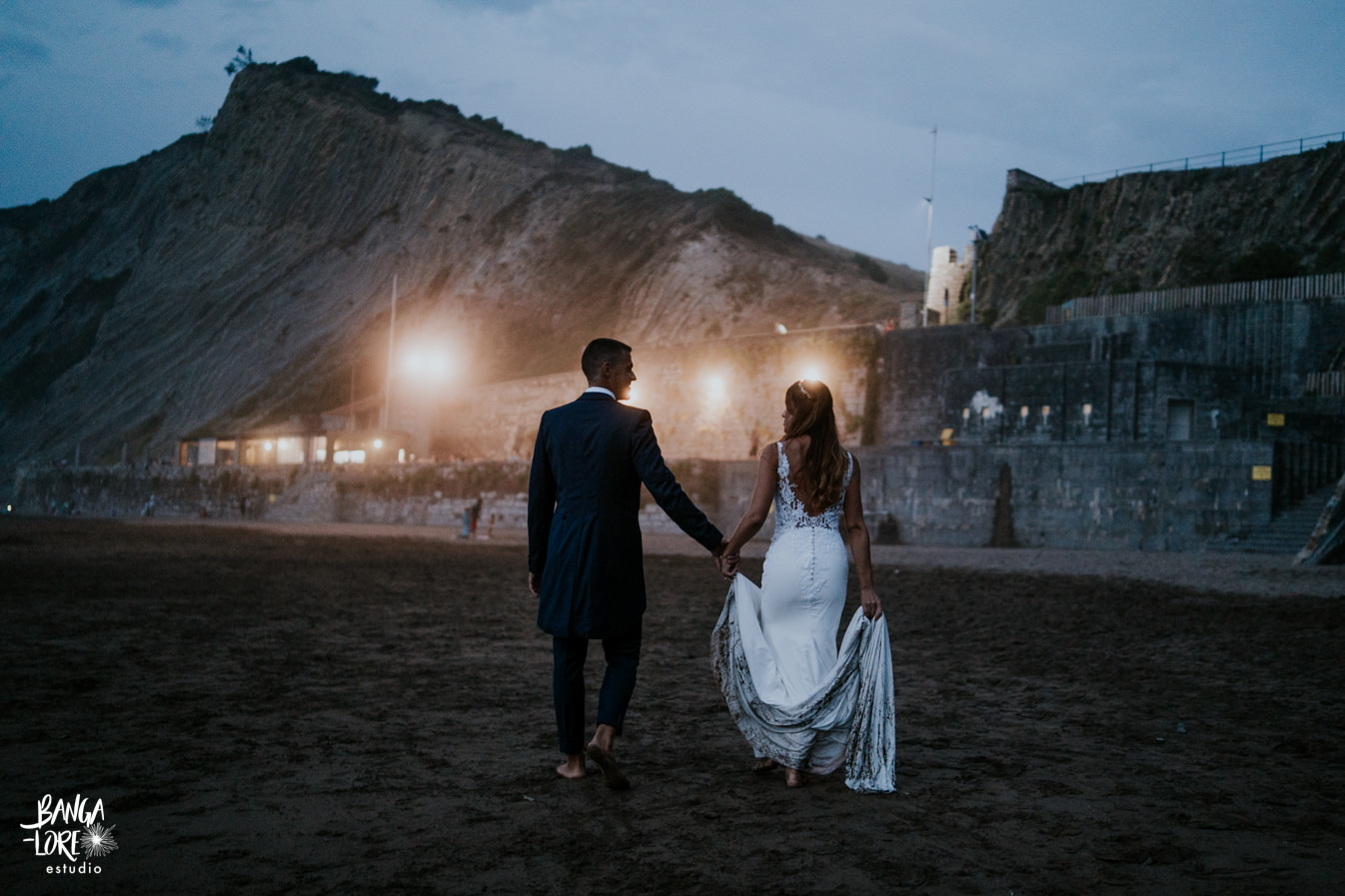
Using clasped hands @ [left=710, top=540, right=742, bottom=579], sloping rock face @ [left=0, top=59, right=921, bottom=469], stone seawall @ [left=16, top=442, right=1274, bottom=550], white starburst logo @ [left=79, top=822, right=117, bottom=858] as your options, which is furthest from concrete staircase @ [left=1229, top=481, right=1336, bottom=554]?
sloping rock face @ [left=0, top=59, right=921, bottom=469]

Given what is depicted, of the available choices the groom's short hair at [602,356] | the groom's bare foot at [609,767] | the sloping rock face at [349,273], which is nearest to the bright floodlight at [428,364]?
the sloping rock face at [349,273]

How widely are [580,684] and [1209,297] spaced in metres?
29.6

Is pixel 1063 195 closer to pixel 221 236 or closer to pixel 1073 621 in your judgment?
pixel 1073 621

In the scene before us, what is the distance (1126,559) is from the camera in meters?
18.7

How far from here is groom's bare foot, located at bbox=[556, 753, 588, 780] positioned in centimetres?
423

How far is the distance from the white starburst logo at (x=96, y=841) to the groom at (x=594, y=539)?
1.62 m

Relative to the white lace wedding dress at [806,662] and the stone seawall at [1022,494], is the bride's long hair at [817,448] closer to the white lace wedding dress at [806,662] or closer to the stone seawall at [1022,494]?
the white lace wedding dress at [806,662]


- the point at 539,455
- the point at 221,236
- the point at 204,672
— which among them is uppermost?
the point at 221,236

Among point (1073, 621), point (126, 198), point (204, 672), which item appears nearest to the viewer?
point (204, 672)

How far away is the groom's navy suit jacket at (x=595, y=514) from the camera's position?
4.19m

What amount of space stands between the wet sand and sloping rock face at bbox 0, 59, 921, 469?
127 feet

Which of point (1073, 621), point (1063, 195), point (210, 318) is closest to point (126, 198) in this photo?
point (210, 318)

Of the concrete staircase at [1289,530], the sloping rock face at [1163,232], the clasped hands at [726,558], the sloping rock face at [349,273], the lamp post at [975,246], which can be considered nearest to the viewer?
the clasped hands at [726,558]

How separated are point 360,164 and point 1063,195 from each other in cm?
4937
